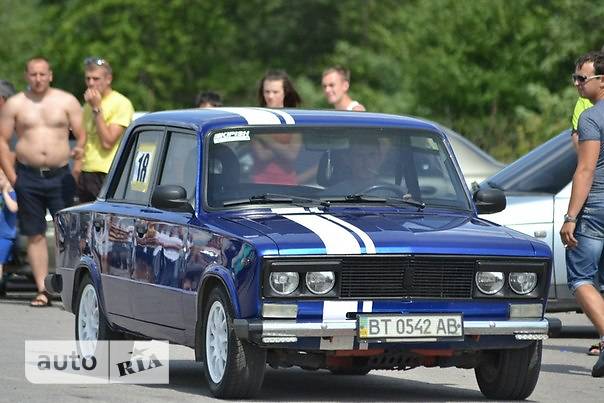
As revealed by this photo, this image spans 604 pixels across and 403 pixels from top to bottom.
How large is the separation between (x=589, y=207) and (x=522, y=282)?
1899mm

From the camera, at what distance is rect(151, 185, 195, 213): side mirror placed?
1078 centimetres

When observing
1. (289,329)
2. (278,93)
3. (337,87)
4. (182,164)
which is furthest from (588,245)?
(278,93)

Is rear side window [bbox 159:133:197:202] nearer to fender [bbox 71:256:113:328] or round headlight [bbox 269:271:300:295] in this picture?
fender [bbox 71:256:113:328]

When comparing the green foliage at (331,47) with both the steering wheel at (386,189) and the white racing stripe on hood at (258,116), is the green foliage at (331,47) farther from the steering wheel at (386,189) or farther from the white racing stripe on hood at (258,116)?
the steering wheel at (386,189)

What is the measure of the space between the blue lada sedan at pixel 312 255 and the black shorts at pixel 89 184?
4.51 m

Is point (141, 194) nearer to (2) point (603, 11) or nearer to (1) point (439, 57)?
(2) point (603, 11)

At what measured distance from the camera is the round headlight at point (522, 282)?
10.3m

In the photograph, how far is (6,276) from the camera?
62.6ft

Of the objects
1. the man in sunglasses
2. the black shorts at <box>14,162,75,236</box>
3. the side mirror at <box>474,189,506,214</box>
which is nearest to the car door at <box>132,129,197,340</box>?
the side mirror at <box>474,189,506,214</box>

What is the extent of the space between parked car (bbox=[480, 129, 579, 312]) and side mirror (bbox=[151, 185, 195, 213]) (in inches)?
168

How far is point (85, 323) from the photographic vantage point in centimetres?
1250

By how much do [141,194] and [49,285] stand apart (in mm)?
1517

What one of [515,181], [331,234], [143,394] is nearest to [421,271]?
[331,234]

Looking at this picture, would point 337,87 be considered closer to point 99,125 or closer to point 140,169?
point 99,125
